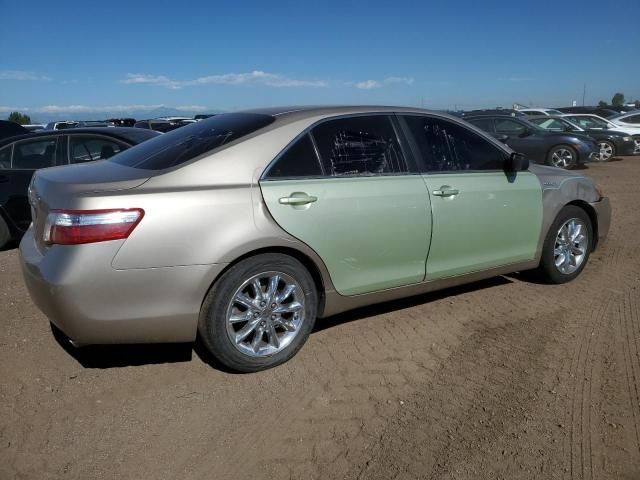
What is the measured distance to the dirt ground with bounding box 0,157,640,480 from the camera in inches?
97.3

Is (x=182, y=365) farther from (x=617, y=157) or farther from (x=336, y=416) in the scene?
(x=617, y=157)

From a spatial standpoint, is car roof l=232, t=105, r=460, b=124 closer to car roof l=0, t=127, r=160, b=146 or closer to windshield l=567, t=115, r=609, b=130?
car roof l=0, t=127, r=160, b=146

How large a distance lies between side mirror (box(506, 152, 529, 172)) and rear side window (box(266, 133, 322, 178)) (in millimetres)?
1706

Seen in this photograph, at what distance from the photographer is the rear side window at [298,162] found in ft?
10.6

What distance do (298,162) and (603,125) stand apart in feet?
58.2

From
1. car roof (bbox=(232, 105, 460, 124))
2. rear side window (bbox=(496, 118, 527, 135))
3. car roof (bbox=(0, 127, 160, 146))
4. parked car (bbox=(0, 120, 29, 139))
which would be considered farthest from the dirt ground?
rear side window (bbox=(496, 118, 527, 135))

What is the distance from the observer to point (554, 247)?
4.59 m

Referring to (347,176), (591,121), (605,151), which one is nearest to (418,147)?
(347,176)

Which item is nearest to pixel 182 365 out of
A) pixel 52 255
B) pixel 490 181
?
pixel 52 255

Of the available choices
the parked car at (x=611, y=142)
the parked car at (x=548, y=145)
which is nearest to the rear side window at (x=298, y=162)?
the parked car at (x=548, y=145)

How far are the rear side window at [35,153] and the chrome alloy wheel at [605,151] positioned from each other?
15.6 metres

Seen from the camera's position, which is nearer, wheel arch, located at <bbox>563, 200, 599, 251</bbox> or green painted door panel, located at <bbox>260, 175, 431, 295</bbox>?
green painted door panel, located at <bbox>260, 175, 431, 295</bbox>

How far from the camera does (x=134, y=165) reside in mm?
3324

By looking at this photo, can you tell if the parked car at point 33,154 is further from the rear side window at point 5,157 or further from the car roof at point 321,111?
the car roof at point 321,111
